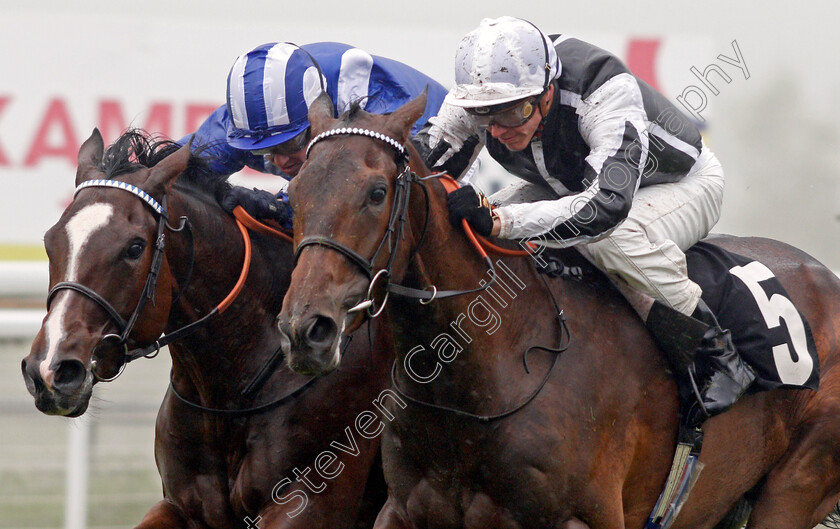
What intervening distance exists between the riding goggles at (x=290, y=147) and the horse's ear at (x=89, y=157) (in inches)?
21.9

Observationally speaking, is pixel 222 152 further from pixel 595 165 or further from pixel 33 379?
pixel 595 165

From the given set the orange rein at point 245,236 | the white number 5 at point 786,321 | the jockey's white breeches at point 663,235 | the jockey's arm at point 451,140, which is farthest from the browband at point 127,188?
the white number 5 at point 786,321

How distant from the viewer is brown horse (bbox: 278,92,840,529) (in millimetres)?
2547

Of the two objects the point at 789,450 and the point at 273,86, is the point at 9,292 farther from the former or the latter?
the point at 789,450

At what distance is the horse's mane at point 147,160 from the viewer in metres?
3.29

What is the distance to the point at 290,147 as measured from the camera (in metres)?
3.77

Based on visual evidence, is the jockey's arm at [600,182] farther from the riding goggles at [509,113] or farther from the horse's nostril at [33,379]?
the horse's nostril at [33,379]

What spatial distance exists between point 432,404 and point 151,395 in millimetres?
3750

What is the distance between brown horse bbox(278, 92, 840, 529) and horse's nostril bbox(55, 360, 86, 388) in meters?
0.80

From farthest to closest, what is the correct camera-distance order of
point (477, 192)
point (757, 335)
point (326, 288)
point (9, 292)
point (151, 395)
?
point (151, 395) → point (9, 292) → point (757, 335) → point (477, 192) → point (326, 288)

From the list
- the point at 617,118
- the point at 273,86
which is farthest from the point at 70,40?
the point at 617,118

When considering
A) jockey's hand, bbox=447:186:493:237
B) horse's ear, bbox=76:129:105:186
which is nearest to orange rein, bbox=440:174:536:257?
jockey's hand, bbox=447:186:493:237

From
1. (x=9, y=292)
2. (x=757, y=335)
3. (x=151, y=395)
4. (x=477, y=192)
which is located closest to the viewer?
(x=477, y=192)

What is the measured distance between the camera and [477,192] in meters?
2.92
